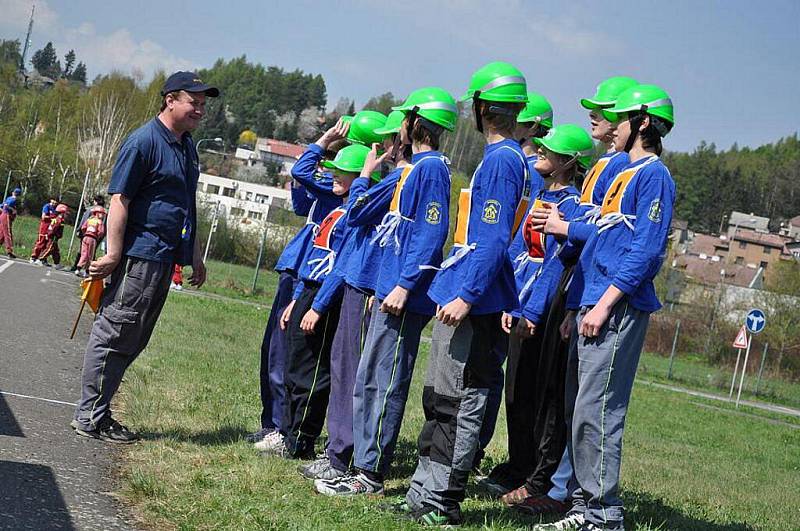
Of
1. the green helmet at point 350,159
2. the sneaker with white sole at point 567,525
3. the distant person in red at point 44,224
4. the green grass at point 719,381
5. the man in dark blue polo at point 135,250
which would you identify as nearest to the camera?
the sneaker with white sole at point 567,525

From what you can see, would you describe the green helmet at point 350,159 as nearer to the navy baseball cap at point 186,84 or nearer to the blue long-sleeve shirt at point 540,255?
the navy baseball cap at point 186,84

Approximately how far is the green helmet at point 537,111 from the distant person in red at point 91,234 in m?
19.8

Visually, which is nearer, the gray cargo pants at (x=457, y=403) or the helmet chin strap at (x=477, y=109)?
the gray cargo pants at (x=457, y=403)

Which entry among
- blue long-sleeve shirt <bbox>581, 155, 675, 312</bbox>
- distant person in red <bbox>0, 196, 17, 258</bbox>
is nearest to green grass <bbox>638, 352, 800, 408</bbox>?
distant person in red <bbox>0, 196, 17, 258</bbox>

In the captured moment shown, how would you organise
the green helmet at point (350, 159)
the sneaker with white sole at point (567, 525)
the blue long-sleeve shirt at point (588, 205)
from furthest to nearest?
1. the green helmet at point (350, 159)
2. the blue long-sleeve shirt at point (588, 205)
3. the sneaker with white sole at point (567, 525)

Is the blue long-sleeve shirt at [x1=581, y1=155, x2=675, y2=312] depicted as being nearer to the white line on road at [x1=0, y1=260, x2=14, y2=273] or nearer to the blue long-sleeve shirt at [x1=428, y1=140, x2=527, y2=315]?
the blue long-sleeve shirt at [x1=428, y1=140, x2=527, y2=315]

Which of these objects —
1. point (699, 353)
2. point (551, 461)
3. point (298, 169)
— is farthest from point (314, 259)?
point (699, 353)

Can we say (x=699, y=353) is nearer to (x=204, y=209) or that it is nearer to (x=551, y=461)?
(x=204, y=209)

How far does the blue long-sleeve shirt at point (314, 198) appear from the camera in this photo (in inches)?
277

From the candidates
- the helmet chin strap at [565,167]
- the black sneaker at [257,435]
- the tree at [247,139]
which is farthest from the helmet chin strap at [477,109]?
the tree at [247,139]

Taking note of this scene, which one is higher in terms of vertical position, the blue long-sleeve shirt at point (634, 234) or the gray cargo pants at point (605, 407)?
the blue long-sleeve shirt at point (634, 234)

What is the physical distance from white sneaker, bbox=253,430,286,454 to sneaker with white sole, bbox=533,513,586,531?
216cm

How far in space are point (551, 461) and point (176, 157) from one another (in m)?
3.30

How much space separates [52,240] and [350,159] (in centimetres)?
2357
